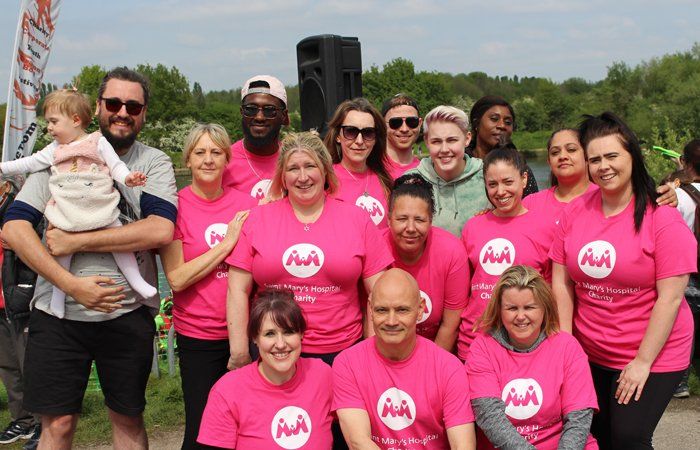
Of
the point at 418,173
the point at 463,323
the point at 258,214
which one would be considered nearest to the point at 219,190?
the point at 258,214

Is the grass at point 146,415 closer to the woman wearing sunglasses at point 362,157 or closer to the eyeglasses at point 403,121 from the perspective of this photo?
the woman wearing sunglasses at point 362,157

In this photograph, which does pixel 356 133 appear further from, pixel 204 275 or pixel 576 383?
pixel 576 383

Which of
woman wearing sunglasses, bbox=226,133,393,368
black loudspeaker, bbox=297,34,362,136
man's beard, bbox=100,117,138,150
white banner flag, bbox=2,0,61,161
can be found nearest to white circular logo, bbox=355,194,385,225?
woman wearing sunglasses, bbox=226,133,393,368

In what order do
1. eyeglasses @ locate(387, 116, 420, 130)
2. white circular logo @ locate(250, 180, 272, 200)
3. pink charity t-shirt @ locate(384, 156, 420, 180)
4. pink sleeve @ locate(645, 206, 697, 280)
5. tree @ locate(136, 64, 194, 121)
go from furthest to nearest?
1. tree @ locate(136, 64, 194, 121)
2. eyeglasses @ locate(387, 116, 420, 130)
3. pink charity t-shirt @ locate(384, 156, 420, 180)
4. white circular logo @ locate(250, 180, 272, 200)
5. pink sleeve @ locate(645, 206, 697, 280)

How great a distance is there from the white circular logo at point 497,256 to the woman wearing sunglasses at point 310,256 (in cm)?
52

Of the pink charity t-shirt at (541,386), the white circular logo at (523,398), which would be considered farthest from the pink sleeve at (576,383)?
the white circular logo at (523,398)

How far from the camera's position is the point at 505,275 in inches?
132

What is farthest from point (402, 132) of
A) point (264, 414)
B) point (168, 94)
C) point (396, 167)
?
point (168, 94)

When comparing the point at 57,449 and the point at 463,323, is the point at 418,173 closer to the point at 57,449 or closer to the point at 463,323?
the point at 463,323

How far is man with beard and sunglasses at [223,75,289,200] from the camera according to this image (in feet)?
13.7

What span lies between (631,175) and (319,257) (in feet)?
4.90

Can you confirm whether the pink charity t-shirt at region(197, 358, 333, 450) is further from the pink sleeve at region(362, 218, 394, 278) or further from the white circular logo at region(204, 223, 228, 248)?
the white circular logo at region(204, 223, 228, 248)

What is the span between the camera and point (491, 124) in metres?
5.02

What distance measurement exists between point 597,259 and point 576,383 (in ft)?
1.87
